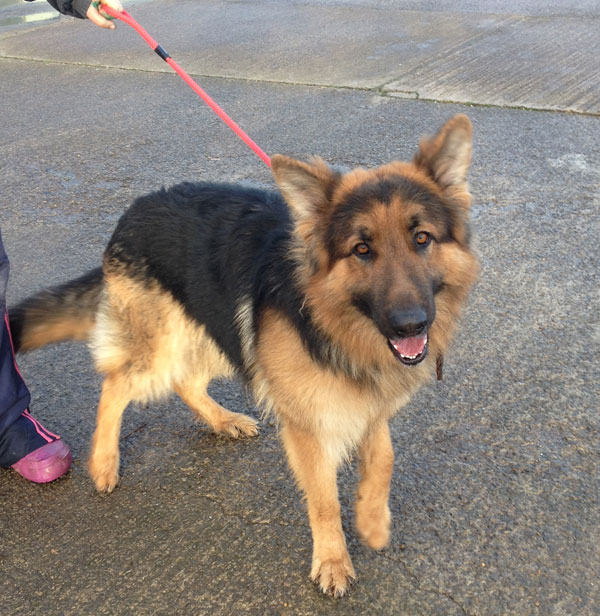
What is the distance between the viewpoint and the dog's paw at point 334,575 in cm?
285

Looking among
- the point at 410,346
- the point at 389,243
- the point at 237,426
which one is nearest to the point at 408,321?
the point at 410,346

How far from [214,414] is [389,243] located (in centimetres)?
156

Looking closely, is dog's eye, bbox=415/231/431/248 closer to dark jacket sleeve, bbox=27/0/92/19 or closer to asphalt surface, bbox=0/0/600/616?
asphalt surface, bbox=0/0/600/616

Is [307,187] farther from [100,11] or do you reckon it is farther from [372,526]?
[100,11]

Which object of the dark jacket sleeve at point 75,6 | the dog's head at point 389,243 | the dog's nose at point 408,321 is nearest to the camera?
the dog's nose at point 408,321

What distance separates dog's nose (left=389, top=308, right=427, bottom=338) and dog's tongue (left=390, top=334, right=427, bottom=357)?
0.43 feet

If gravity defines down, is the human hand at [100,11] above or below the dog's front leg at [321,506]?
above

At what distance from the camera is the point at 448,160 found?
2.84 m

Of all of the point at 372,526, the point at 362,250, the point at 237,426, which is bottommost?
the point at 237,426

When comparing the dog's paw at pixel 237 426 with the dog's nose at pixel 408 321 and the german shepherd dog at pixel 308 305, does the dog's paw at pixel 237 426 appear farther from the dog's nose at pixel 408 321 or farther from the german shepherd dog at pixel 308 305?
the dog's nose at pixel 408 321

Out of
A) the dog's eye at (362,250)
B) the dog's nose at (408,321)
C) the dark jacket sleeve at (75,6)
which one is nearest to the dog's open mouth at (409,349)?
the dog's nose at (408,321)

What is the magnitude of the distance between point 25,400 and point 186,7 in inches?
458

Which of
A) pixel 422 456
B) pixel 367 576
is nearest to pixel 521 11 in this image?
pixel 422 456

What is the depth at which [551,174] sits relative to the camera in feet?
20.1
